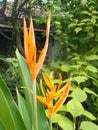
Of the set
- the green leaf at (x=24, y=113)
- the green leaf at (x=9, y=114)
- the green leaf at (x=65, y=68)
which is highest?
the green leaf at (x=9, y=114)

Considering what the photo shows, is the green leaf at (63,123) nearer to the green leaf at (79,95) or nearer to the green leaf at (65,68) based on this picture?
the green leaf at (79,95)

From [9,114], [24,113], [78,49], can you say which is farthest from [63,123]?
[78,49]

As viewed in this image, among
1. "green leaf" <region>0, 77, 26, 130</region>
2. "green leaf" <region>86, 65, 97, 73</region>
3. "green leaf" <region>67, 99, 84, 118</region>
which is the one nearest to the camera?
"green leaf" <region>0, 77, 26, 130</region>

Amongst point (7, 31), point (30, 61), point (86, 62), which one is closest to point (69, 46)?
point (86, 62)

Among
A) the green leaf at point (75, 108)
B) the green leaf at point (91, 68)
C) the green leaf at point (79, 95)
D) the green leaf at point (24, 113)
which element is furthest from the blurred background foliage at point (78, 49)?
the green leaf at point (24, 113)

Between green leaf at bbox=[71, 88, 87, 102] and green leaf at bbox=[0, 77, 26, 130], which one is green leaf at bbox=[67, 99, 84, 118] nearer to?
green leaf at bbox=[71, 88, 87, 102]

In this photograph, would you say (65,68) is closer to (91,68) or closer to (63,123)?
(91,68)

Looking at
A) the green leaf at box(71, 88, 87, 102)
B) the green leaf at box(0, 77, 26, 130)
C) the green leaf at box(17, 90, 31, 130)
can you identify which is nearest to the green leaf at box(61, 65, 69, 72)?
the green leaf at box(71, 88, 87, 102)

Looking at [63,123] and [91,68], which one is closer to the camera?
[63,123]

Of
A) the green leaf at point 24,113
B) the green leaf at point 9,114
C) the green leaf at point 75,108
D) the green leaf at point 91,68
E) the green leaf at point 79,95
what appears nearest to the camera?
the green leaf at point 9,114
